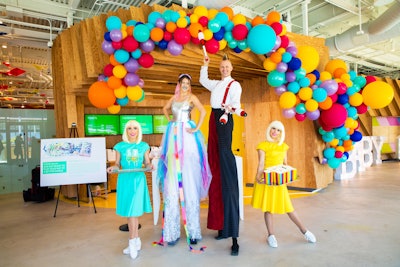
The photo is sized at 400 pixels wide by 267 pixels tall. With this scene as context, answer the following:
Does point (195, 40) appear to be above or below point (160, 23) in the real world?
below

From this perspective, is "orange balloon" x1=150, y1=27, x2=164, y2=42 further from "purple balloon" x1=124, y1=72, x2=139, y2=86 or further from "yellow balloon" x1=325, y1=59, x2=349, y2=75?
Result: "yellow balloon" x1=325, y1=59, x2=349, y2=75

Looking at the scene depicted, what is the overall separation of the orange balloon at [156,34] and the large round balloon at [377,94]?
392cm

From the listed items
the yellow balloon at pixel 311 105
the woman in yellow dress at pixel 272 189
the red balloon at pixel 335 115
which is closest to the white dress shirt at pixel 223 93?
the woman in yellow dress at pixel 272 189

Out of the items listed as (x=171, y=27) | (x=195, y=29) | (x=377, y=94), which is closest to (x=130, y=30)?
(x=171, y=27)

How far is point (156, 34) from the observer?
150 inches

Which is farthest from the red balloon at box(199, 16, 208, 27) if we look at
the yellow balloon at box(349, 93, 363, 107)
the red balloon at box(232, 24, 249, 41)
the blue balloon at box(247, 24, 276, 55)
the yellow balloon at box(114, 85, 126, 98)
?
the yellow balloon at box(349, 93, 363, 107)

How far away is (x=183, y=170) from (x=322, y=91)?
9.68 feet

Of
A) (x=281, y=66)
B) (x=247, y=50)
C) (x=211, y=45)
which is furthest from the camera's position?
(x=281, y=66)

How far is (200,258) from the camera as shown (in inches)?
119

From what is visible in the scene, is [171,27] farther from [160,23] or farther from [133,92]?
[133,92]

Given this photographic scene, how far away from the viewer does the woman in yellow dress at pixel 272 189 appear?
3188 millimetres

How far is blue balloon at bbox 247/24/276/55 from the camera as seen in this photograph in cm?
411

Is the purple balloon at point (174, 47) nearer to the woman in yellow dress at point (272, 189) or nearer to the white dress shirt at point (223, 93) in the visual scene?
the white dress shirt at point (223, 93)

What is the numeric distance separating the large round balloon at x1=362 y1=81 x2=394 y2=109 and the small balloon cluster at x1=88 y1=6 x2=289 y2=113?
218cm
